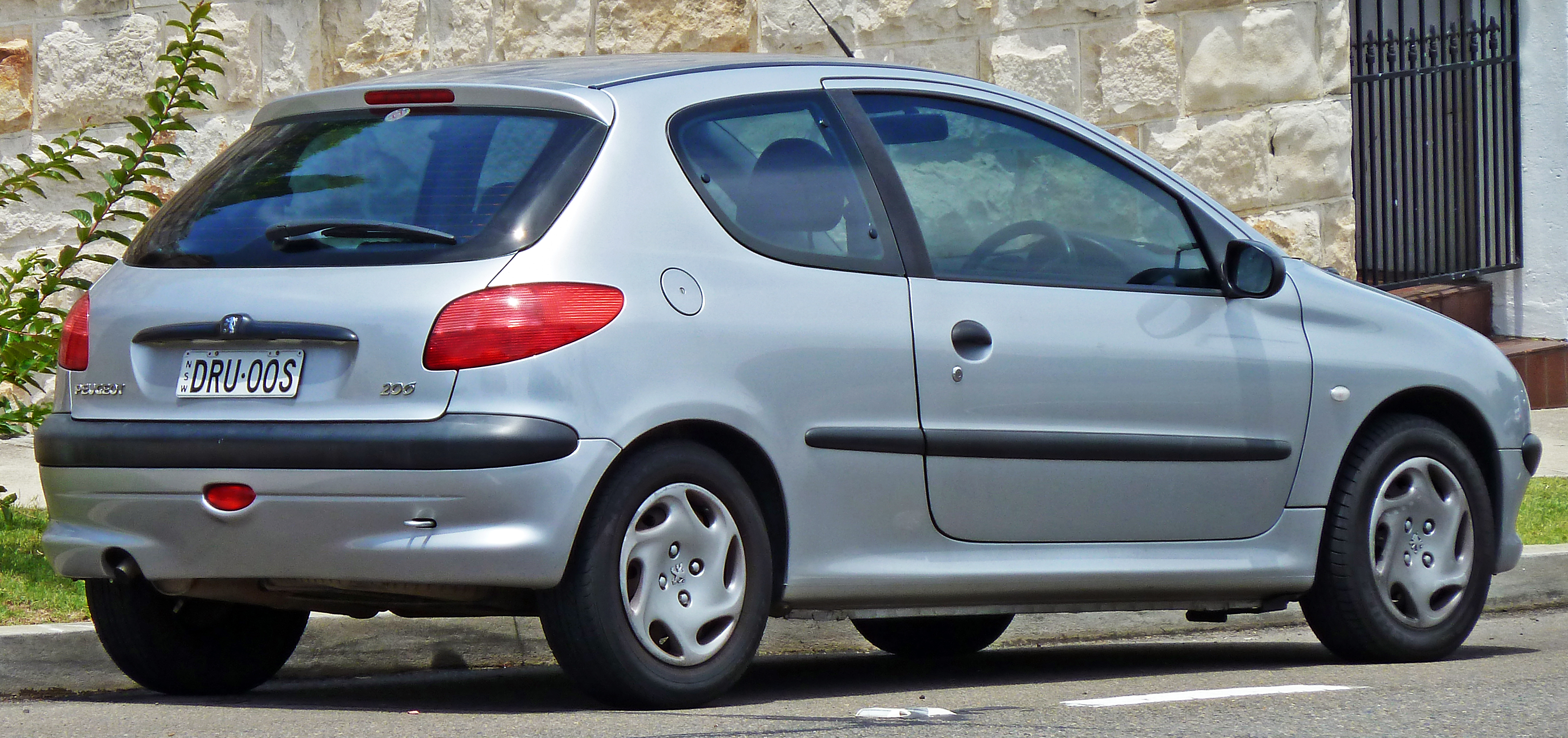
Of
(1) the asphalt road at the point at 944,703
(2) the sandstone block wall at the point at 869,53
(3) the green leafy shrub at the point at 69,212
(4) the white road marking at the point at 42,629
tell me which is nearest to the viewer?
(1) the asphalt road at the point at 944,703

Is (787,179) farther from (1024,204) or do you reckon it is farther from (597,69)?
(1024,204)

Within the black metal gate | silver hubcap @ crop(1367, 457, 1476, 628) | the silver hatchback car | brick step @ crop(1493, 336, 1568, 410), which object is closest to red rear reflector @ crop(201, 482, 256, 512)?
the silver hatchback car

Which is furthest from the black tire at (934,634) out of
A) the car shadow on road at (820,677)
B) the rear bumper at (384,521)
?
the rear bumper at (384,521)

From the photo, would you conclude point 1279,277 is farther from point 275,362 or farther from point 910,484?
point 275,362

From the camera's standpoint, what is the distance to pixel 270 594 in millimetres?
4449

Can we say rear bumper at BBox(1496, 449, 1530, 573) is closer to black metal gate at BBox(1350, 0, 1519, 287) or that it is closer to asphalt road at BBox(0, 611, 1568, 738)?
asphalt road at BBox(0, 611, 1568, 738)

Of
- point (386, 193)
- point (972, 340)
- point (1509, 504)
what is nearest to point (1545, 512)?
point (1509, 504)

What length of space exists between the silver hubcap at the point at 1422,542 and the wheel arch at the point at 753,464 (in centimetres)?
192

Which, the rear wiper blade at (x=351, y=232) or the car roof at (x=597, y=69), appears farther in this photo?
the car roof at (x=597, y=69)

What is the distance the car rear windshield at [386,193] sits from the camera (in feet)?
14.0

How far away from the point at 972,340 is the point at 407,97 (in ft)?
4.66

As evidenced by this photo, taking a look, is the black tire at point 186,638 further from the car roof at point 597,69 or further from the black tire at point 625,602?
the car roof at point 597,69

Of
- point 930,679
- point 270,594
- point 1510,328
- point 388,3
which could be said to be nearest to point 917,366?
point 930,679

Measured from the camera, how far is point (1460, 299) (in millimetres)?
11836
